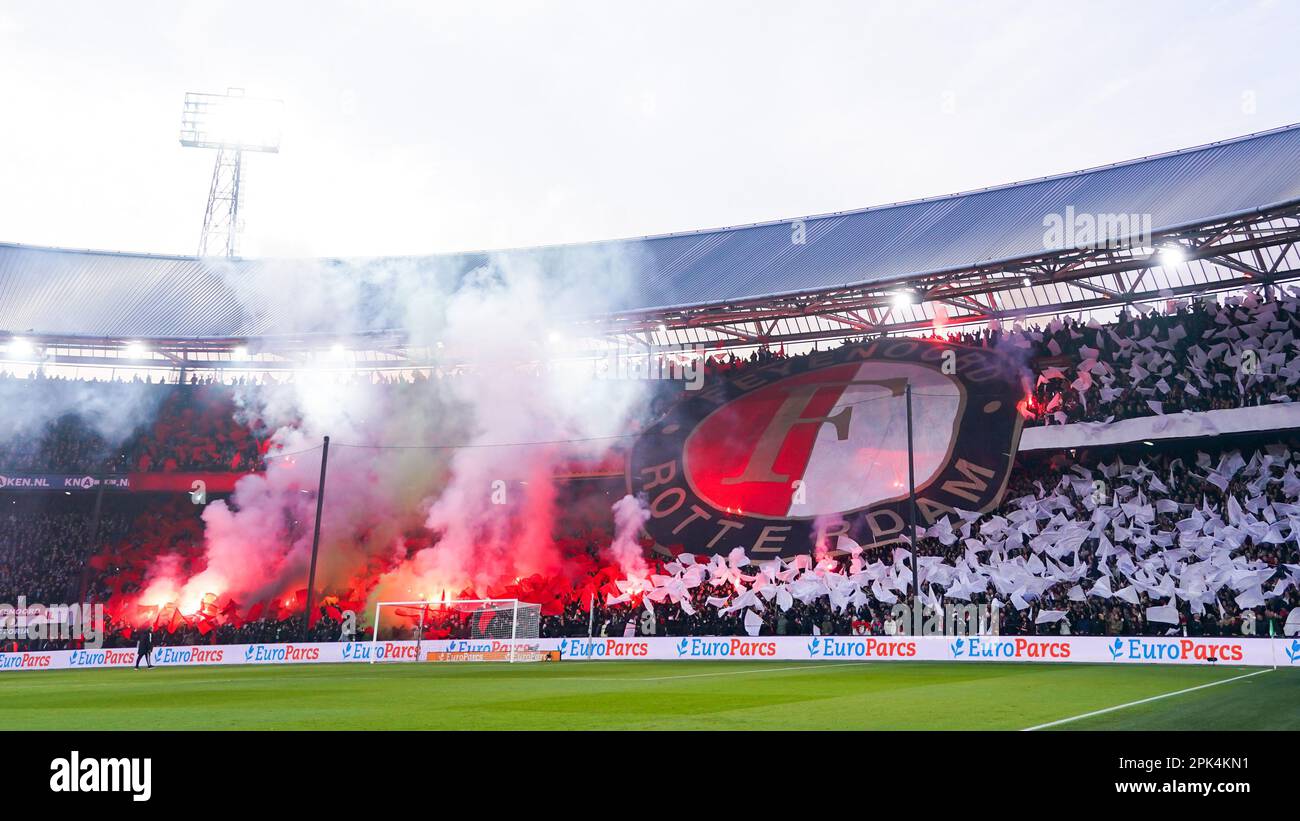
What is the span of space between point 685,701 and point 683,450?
30708mm

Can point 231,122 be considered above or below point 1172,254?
above

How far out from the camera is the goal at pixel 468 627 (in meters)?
33.0

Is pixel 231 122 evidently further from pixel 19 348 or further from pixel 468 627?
pixel 468 627

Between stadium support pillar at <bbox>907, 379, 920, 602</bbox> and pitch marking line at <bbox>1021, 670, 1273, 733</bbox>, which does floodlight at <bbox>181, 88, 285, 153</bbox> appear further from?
pitch marking line at <bbox>1021, 670, 1273, 733</bbox>

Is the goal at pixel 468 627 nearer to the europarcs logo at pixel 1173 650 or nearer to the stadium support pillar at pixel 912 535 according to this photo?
the stadium support pillar at pixel 912 535

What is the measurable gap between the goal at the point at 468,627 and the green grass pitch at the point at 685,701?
383 inches

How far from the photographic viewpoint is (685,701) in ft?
47.2

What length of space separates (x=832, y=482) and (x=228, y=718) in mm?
31154

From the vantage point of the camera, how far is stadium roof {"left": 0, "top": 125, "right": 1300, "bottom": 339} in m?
36.1

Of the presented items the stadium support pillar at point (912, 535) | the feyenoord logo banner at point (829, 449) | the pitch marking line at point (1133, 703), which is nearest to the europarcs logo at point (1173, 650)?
the pitch marking line at point (1133, 703)

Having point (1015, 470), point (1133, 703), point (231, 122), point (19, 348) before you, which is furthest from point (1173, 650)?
point (231, 122)

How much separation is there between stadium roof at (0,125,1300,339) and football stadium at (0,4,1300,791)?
20 centimetres
